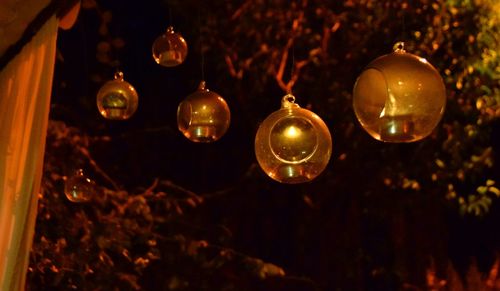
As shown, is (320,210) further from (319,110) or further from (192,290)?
(192,290)

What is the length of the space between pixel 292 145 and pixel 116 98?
44.7 inches

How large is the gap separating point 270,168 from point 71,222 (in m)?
2.54

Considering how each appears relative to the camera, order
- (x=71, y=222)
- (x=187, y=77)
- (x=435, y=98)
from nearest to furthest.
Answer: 1. (x=435, y=98)
2. (x=71, y=222)
3. (x=187, y=77)

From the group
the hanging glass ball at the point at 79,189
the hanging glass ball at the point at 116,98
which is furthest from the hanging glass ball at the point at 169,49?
the hanging glass ball at the point at 79,189

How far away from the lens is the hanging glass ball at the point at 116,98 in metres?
3.05

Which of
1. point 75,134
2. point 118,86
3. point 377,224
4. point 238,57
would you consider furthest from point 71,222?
point 377,224

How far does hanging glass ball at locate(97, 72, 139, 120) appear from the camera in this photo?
305 centimetres

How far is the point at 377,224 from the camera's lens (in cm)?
654

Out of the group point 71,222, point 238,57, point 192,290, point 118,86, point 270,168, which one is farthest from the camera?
point 238,57

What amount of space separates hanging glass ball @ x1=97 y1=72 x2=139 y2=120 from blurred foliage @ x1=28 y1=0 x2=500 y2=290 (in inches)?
76.6

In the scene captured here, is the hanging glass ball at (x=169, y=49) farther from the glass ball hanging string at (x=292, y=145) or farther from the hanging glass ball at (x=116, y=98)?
the glass ball hanging string at (x=292, y=145)

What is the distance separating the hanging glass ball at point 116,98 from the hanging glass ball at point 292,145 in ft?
3.27

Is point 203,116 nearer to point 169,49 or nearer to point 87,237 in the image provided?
point 169,49

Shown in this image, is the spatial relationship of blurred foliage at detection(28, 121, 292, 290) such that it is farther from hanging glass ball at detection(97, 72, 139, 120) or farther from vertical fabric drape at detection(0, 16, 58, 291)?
vertical fabric drape at detection(0, 16, 58, 291)
